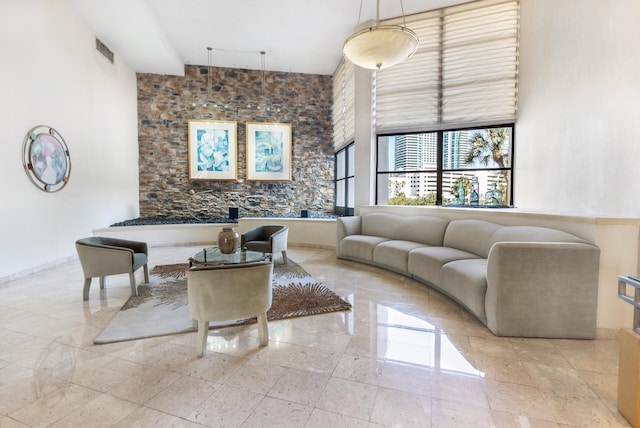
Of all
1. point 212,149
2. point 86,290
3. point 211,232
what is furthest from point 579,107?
point 212,149

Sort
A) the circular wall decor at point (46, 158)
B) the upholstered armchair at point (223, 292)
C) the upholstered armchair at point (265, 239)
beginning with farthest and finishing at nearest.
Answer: the upholstered armchair at point (265, 239)
the circular wall decor at point (46, 158)
the upholstered armchair at point (223, 292)

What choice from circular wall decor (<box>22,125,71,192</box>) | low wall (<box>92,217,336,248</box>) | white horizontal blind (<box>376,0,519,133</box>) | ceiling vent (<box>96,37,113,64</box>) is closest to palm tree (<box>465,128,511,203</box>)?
white horizontal blind (<box>376,0,519,133</box>)

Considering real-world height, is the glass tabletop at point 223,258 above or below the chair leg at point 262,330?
above

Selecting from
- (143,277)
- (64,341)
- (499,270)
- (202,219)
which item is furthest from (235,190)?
(499,270)

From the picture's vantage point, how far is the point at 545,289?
7.77 ft

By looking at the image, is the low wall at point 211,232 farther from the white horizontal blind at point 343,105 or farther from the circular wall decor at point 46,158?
the white horizontal blind at point 343,105

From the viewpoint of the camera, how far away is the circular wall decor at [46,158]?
408 cm

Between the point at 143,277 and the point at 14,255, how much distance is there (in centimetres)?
166

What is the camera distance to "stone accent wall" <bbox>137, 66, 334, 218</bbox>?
7.11 meters

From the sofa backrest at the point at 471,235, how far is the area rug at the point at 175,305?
178 cm

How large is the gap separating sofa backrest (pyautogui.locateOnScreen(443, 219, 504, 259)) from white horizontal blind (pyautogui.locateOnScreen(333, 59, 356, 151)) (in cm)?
279

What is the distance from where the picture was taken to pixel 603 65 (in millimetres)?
3004

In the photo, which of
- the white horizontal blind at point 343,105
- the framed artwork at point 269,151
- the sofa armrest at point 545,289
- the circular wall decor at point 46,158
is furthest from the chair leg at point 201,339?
the framed artwork at point 269,151

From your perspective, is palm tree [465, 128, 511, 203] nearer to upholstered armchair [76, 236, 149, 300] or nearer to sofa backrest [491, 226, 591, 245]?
sofa backrest [491, 226, 591, 245]
